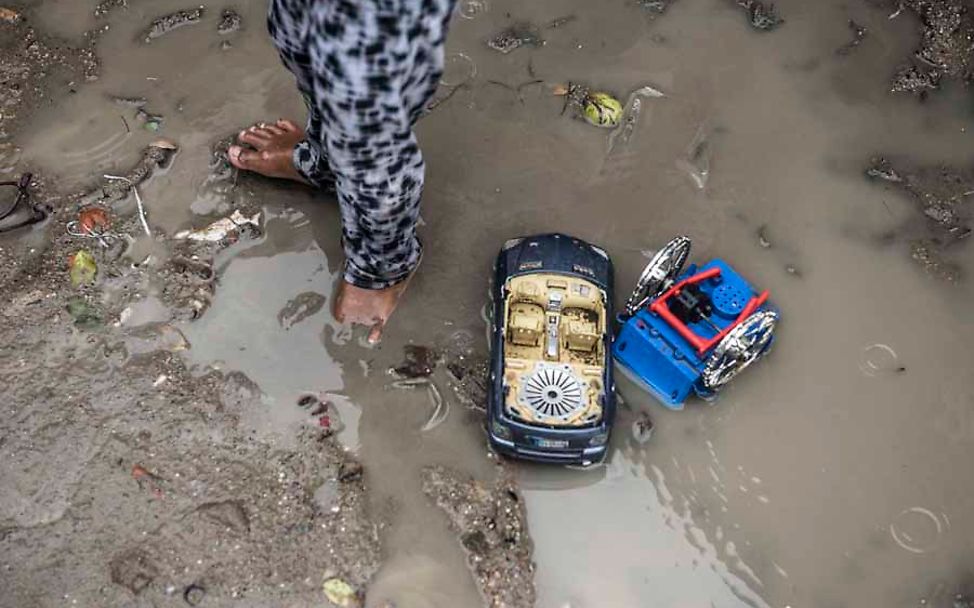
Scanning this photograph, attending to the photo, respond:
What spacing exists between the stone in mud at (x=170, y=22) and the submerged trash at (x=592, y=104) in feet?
5.15

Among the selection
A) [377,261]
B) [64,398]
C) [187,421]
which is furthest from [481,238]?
[64,398]

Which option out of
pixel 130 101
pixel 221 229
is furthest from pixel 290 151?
pixel 130 101

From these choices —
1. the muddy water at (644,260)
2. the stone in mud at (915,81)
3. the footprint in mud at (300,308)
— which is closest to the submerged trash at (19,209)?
the muddy water at (644,260)

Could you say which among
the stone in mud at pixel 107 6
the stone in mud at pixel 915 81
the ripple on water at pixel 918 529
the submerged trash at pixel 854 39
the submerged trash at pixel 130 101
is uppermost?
the submerged trash at pixel 854 39

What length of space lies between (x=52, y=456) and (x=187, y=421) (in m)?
0.42

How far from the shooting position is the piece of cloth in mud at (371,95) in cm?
198

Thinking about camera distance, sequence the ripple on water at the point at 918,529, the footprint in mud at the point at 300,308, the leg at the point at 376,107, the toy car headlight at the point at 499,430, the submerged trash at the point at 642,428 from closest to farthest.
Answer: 1. the leg at the point at 376,107
2. the toy car headlight at the point at 499,430
3. the ripple on water at the point at 918,529
4. the submerged trash at the point at 642,428
5. the footprint in mud at the point at 300,308

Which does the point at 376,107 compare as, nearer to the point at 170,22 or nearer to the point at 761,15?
the point at 170,22

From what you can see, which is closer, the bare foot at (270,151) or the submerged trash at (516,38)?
the bare foot at (270,151)

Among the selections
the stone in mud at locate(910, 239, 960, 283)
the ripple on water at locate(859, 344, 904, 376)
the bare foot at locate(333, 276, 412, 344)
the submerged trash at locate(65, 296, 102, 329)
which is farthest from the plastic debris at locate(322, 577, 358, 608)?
the stone in mud at locate(910, 239, 960, 283)

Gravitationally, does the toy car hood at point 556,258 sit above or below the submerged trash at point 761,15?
below

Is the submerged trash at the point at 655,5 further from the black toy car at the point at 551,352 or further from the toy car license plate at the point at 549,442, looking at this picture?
the toy car license plate at the point at 549,442

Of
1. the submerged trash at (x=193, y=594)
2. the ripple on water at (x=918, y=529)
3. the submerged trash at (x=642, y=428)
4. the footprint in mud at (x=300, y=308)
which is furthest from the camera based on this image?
the footprint in mud at (x=300, y=308)

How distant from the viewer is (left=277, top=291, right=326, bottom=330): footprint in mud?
10.5ft
